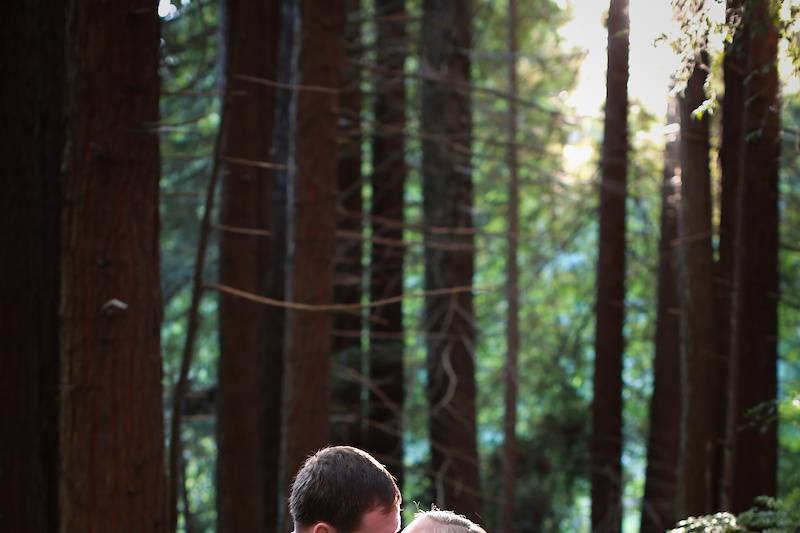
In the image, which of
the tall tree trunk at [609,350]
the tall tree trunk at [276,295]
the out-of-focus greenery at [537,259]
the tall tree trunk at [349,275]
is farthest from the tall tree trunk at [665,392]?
the tall tree trunk at [276,295]

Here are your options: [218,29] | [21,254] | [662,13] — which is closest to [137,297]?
[21,254]

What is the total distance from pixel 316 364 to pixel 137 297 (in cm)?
375

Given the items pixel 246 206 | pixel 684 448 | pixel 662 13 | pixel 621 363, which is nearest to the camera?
pixel 662 13

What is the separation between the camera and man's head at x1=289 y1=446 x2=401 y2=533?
364cm

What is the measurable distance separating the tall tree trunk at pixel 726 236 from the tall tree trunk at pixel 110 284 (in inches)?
185

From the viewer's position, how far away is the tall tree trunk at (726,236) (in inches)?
347

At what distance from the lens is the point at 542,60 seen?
1303 centimetres

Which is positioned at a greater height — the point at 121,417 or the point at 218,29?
the point at 218,29

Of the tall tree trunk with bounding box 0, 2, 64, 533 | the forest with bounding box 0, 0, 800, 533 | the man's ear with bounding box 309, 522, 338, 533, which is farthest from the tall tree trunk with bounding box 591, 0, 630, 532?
the man's ear with bounding box 309, 522, 338, 533

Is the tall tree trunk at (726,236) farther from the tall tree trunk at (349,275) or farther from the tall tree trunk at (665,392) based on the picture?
the tall tree trunk at (349,275)

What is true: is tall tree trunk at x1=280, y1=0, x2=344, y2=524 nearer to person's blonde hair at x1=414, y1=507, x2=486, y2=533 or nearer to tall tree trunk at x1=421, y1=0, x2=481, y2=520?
tall tree trunk at x1=421, y1=0, x2=481, y2=520

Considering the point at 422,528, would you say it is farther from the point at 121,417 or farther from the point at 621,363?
the point at 621,363

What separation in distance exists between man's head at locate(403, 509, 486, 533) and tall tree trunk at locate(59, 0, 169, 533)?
2.40 m

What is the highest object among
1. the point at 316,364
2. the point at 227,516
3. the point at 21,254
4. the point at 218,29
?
the point at 218,29
